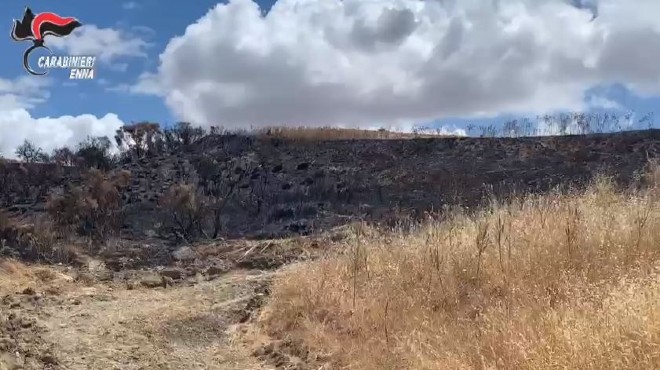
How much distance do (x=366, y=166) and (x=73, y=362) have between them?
1969 cm

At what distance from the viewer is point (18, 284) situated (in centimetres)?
769

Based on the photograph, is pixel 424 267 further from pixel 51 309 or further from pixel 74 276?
pixel 74 276

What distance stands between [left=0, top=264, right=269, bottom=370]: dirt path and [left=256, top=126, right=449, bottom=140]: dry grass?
20024 mm

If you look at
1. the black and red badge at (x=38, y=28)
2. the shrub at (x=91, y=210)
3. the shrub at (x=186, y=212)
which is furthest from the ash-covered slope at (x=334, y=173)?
the black and red badge at (x=38, y=28)

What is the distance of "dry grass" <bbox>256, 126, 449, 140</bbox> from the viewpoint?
1086 inches

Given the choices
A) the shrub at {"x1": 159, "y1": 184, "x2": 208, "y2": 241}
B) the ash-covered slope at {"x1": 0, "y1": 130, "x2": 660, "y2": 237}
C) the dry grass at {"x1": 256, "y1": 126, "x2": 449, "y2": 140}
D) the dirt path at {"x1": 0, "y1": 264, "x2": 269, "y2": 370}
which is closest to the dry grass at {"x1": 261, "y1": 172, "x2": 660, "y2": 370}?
the dirt path at {"x1": 0, "y1": 264, "x2": 269, "y2": 370}

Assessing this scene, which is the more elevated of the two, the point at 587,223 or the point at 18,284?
the point at 587,223

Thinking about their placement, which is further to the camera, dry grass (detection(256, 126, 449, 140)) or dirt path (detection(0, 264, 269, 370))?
dry grass (detection(256, 126, 449, 140))

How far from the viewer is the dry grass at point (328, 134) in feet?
90.5

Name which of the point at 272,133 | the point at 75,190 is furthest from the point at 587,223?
the point at 272,133

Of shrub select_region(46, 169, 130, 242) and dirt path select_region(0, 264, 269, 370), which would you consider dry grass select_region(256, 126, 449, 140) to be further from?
dirt path select_region(0, 264, 269, 370)

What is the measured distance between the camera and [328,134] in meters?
28.2

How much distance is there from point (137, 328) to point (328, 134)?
2278 centimetres

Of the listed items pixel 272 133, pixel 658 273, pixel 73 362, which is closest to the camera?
pixel 658 273
